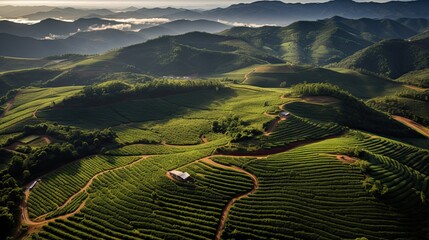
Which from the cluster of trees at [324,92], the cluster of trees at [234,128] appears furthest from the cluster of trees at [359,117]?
the cluster of trees at [234,128]

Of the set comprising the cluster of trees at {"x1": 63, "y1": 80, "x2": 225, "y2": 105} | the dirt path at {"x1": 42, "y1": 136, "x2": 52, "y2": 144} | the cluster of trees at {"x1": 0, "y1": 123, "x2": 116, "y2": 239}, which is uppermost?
the cluster of trees at {"x1": 63, "y1": 80, "x2": 225, "y2": 105}

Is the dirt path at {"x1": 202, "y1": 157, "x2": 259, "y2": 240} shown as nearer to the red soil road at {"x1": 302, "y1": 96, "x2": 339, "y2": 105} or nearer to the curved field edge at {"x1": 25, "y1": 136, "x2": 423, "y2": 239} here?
the curved field edge at {"x1": 25, "y1": 136, "x2": 423, "y2": 239}

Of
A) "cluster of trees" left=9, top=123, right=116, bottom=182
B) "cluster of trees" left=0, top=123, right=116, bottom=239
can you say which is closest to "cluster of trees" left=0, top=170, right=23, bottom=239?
"cluster of trees" left=0, top=123, right=116, bottom=239

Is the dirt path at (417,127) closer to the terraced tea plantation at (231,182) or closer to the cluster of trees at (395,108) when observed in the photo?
the cluster of trees at (395,108)

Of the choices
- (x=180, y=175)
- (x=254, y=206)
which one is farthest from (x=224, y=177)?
(x=254, y=206)

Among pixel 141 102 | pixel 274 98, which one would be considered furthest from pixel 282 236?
pixel 141 102

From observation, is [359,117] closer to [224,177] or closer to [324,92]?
[324,92]
